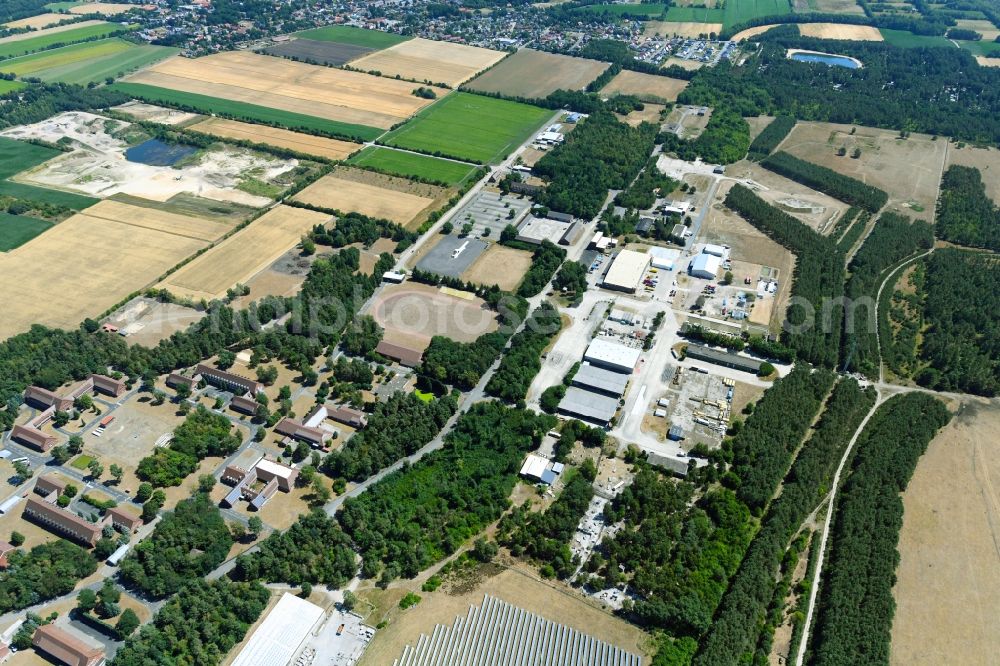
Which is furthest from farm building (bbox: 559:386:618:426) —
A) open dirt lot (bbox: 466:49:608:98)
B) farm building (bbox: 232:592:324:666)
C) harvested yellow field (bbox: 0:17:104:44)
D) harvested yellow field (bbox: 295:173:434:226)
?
harvested yellow field (bbox: 0:17:104:44)

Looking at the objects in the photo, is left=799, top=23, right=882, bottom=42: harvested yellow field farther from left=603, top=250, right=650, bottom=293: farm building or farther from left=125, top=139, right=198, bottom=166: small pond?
left=125, top=139, right=198, bottom=166: small pond

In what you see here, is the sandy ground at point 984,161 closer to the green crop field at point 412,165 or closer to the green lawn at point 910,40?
the green lawn at point 910,40

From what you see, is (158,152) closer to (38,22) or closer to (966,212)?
(38,22)

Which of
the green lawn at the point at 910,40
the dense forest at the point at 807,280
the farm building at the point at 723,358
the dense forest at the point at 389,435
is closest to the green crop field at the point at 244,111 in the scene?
the dense forest at the point at 807,280

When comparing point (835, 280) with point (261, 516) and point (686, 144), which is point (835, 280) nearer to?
point (686, 144)

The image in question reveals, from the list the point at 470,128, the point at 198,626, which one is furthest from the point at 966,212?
the point at 198,626

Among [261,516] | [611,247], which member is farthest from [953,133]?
[261,516]
